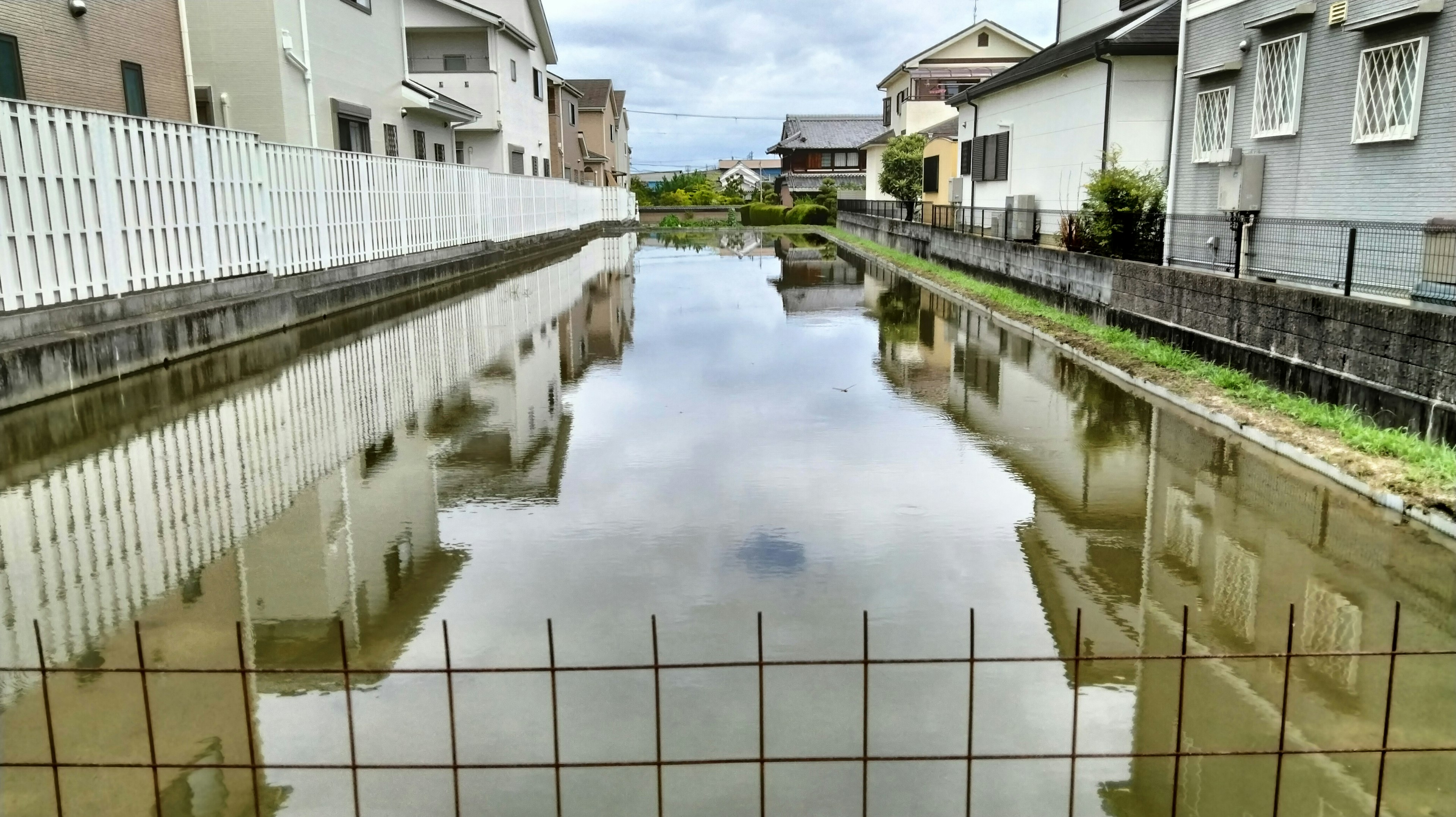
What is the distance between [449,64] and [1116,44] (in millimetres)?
25146

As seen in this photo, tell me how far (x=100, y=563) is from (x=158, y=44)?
46.5 ft

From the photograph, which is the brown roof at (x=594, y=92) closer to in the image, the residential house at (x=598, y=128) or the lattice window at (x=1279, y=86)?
the residential house at (x=598, y=128)

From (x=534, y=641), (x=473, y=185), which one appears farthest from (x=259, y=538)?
(x=473, y=185)

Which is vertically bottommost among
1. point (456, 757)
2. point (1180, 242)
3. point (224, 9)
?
point (456, 757)

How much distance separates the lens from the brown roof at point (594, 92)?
62688 mm

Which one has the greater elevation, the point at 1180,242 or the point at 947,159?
the point at 947,159

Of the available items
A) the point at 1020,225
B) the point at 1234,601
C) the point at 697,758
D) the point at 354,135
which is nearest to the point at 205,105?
the point at 354,135

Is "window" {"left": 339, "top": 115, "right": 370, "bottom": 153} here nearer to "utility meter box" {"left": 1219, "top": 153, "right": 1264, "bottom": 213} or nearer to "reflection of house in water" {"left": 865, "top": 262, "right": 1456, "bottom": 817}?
"utility meter box" {"left": 1219, "top": 153, "right": 1264, "bottom": 213}

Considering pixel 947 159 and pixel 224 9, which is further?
pixel 947 159

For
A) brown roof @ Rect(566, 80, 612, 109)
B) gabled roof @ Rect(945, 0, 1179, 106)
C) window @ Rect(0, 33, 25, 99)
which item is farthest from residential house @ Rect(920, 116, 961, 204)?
brown roof @ Rect(566, 80, 612, 109)

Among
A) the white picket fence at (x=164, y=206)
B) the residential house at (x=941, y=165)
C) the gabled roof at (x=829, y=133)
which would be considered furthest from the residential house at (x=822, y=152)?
the white picket fence at (x=164, y=206)

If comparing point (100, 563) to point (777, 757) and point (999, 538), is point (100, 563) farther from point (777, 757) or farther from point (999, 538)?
point (999, 538)

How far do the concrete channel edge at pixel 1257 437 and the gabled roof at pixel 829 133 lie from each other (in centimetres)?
5995

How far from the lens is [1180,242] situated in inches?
532
